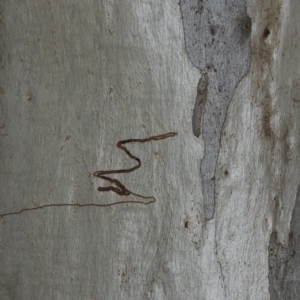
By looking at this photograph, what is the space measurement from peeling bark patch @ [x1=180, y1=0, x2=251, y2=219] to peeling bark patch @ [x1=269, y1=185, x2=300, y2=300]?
0.14 metres

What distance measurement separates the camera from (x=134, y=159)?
943mm

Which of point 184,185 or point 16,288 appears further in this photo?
point 16,288

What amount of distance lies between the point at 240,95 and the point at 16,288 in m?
0.48

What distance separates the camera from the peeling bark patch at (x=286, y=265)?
92 centimetres

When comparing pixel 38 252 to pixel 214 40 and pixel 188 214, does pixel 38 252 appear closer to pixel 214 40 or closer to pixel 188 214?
pixel 188 214

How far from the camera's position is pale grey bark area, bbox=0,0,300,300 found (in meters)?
0.91

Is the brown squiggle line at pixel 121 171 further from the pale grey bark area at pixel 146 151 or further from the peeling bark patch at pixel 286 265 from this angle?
the peeling bark patch at pixel 286 265

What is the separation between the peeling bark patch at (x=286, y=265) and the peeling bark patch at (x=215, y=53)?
0.45 ft

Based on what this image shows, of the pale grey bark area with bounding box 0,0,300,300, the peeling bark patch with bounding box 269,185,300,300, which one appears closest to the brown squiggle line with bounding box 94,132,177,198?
the pale grey bark area with bounding box 0,0,300,300

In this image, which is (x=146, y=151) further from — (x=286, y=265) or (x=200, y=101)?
(x=286, y=265)

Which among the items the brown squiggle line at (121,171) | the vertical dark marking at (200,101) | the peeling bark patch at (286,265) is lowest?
the peeling bark patch at (286,265)

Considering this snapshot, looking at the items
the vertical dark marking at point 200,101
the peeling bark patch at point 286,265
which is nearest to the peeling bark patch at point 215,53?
the vertical dark marking at point 200,101

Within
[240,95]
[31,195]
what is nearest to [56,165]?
[31,195]

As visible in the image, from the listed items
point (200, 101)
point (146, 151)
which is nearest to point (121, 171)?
point (146, 151)
